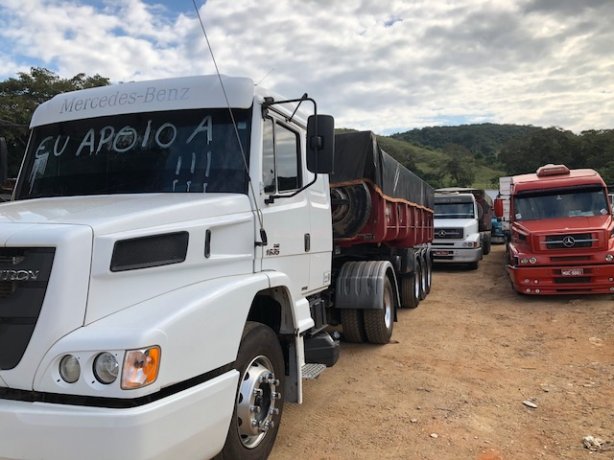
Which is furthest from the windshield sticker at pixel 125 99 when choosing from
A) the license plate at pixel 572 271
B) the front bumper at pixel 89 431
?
the license plate at pixel 572 271

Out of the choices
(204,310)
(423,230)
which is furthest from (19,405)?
(423,230)

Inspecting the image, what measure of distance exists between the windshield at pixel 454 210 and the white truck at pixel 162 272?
1158 centimetres

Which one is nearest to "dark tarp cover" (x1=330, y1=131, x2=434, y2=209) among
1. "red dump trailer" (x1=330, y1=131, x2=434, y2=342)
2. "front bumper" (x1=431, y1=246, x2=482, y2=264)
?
"red dump trailer" (x1=330, y1=131, x2=434, y2=342)

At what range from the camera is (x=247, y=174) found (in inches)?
147

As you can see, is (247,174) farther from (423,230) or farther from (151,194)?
(423,230)

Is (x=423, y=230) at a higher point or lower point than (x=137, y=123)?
lower

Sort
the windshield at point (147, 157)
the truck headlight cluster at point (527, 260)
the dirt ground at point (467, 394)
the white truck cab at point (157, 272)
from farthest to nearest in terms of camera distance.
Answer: the truck headlight cluster at point (527, 260), the dirt ground at point (467, 394), the windshield at point (147, 157), the white truck cab at point (157, 272)

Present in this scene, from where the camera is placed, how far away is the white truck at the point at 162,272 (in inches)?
93.5

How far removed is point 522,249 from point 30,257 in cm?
977

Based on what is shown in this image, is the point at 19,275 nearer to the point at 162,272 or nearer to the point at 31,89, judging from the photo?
the point at 162,272

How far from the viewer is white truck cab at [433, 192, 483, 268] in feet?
50.2

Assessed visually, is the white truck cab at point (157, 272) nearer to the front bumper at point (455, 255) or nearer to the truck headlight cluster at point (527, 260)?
the truck headlight cluster at point (527, 260)

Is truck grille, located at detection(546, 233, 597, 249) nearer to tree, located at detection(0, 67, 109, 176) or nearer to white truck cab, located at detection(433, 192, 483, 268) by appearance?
white truck cab, located at detection(433, 192, 483, 268)

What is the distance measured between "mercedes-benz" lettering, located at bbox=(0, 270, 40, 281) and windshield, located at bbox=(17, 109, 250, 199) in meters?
1.29
